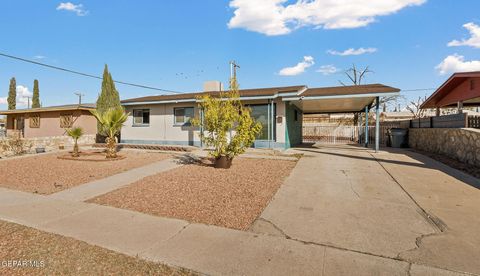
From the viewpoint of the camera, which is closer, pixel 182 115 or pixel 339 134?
pixel 182 115

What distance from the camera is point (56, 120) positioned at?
22688 millimetres

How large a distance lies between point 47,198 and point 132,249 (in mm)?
3722

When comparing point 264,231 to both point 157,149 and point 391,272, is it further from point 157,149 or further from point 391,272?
point 157,149

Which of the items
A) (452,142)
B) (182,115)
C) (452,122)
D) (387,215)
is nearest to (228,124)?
(387,215)

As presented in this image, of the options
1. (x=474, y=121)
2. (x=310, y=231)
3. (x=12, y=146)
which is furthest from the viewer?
(x=12, y=146)

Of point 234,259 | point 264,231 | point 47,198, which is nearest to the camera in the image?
point 234,259

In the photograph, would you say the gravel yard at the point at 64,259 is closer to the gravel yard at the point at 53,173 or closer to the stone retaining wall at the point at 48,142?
the gravel yard at the point at 53,173

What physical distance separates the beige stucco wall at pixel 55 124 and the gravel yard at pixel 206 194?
17736 mm

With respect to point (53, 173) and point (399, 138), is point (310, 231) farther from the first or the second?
point (399, 138)

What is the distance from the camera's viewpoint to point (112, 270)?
9.11 ft

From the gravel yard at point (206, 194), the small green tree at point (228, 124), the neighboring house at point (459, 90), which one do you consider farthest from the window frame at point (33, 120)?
the neighboring house at point (459, 90)

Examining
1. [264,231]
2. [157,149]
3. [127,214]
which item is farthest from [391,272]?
[157,149]

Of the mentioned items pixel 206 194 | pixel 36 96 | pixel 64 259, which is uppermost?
pixel 36 96

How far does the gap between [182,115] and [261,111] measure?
16.9ft
